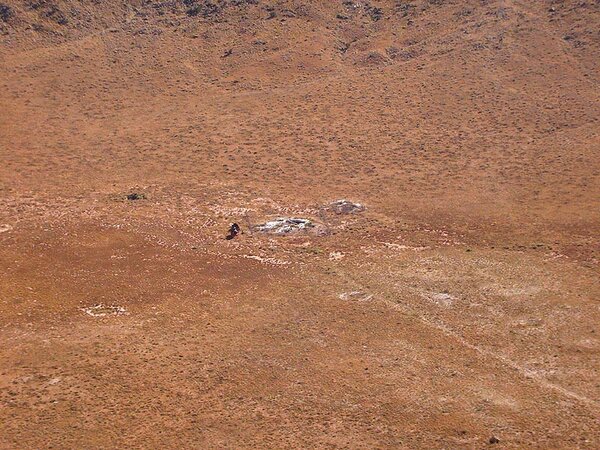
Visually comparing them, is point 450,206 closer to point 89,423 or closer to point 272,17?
point 89,423

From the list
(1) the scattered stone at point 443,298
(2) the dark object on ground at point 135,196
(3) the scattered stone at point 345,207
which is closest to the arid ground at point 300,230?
(2) the dark object on ground at point 135,196

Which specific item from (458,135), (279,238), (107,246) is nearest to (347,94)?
(458,135)

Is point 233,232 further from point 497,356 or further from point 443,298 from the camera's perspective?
point 497,356

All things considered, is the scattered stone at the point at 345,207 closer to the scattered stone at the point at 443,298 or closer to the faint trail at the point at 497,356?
the faint trail at the point at 497,356

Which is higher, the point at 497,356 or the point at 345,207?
the point at 345,207

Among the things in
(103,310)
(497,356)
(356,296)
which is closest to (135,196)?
(103,310)

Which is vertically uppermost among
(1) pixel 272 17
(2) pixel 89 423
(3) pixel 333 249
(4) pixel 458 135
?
(1) pixel 272 17
